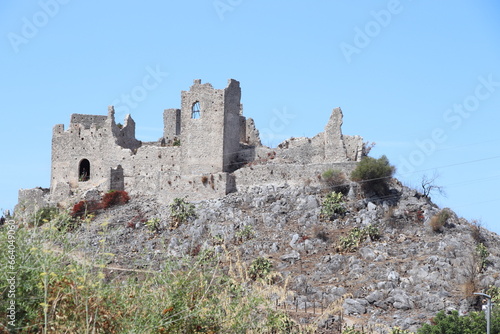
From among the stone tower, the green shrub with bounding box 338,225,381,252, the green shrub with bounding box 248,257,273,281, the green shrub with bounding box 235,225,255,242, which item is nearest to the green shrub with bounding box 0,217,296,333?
the green shrub with bounding box 248,257,273,281

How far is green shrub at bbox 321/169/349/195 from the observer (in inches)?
1366

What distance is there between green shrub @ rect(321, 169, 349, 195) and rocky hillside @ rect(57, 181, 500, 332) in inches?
20.2

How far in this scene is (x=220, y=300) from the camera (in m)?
12.4

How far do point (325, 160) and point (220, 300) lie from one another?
26612 millimetres

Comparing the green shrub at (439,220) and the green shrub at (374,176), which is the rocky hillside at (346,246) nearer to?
the green shrub at (439,220)

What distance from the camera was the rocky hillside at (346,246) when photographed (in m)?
26.4

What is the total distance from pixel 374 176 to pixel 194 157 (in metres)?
10.3

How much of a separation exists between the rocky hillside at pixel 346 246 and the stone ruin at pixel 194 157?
3.84ft

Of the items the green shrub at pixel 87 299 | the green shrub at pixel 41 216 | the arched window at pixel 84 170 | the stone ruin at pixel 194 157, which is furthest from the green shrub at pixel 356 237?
the green shrub at pixel 87 299

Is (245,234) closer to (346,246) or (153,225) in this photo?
(346,246)

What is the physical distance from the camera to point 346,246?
3081 centimetres

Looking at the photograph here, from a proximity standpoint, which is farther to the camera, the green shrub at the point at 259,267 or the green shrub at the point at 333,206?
the green shrub at the point at 333,206

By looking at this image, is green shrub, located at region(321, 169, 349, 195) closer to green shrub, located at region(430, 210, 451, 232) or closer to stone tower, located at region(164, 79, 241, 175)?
green shrub, located at region(430, 210, 451, 232)

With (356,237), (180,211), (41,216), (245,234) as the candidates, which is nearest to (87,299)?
(356,237)
